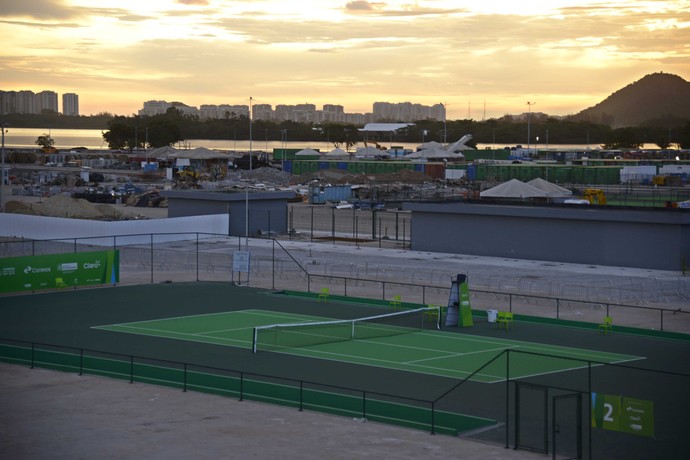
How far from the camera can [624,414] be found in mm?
24766

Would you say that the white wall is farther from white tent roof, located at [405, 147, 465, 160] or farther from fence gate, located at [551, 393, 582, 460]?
white tent roof, located at [405, 147, 465, 160]

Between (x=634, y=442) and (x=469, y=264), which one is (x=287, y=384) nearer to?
(x=634, y=442)

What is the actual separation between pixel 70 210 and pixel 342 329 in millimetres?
42724

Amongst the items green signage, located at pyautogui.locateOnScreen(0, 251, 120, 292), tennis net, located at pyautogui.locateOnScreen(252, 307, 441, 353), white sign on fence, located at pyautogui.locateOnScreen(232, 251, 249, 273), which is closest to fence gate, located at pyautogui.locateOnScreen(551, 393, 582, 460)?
tennis net, located at pyautogui.locateOnScreen(252, 307, 441, 353)

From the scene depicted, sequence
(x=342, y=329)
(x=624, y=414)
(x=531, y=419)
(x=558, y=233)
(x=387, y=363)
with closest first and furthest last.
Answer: (x=624, y=414) < (x=531, y=419) < (x=387, y=363) < (x=342, y=329) < (x=558, y=233)

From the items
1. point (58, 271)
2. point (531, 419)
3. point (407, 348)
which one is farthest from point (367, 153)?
point (531, 419)

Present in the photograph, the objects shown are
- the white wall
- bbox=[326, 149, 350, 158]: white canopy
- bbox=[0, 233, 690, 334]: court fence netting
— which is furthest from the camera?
bbox=[326, 149, 350, 158]: white canopy

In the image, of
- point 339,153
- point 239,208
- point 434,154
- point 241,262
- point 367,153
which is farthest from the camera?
point 367,153

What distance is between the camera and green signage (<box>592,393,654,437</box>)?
2427 centimetres

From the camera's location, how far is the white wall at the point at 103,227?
68312mm

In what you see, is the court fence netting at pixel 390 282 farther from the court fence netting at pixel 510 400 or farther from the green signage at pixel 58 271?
the court fence netting at pixel 510 400

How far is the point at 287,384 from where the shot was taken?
33.6 m

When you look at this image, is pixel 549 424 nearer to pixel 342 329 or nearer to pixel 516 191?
pixel 342 329

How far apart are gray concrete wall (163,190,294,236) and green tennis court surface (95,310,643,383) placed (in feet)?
97.5
